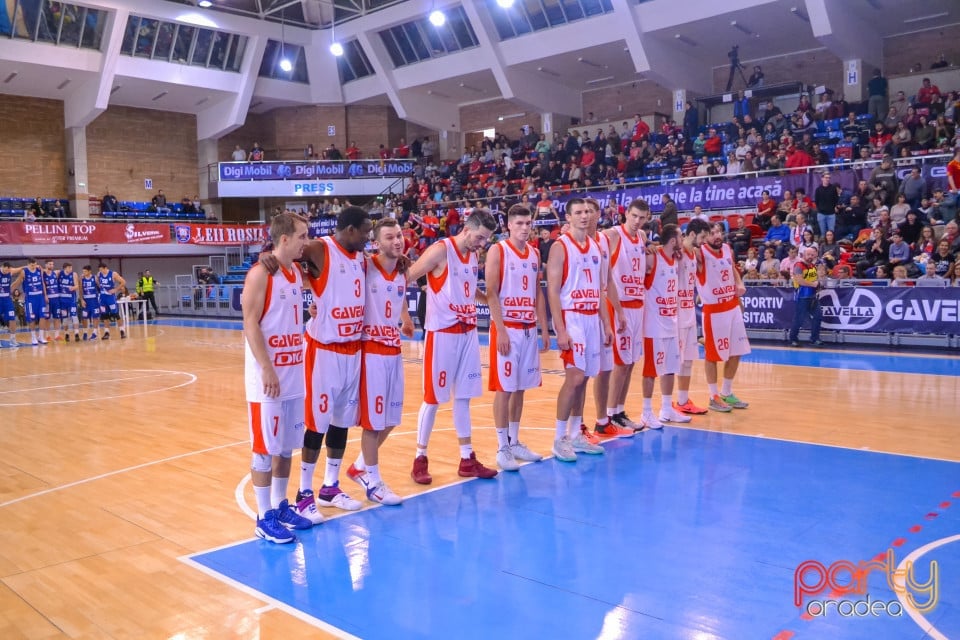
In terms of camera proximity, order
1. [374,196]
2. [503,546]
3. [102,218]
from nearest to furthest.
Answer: [503,546] → [102,218] → [374,196]

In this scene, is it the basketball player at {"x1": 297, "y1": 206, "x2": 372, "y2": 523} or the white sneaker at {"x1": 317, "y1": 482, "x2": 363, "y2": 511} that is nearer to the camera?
the basketball player at {"x1": 297, "y1": 206, "x2": 372, "y2": 523}

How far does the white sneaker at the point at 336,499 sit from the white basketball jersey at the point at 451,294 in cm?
139

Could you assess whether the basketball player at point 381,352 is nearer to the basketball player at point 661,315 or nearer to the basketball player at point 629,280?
the basketball player at point 629,280

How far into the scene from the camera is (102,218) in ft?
96.6

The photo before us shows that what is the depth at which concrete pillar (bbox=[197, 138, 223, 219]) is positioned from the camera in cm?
3322

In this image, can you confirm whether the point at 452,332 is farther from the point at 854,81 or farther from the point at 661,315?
the point at 854,81

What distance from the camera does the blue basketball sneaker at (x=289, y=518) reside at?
477 cm

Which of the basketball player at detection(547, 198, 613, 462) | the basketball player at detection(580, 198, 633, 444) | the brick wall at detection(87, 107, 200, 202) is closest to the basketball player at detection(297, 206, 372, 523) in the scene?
the basketball player at detection(547, 198, 613, 462)

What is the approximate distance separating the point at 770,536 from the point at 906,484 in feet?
5.42

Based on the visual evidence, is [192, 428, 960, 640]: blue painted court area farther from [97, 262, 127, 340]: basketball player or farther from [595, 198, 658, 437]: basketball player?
[97, 262, 127, 340]: basketball player

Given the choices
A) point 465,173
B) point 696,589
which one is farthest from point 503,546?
point 465,173

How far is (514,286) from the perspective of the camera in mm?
6125

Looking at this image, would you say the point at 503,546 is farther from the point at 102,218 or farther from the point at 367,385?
the point at 102,218

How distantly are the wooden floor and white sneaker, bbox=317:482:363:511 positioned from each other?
486mm
